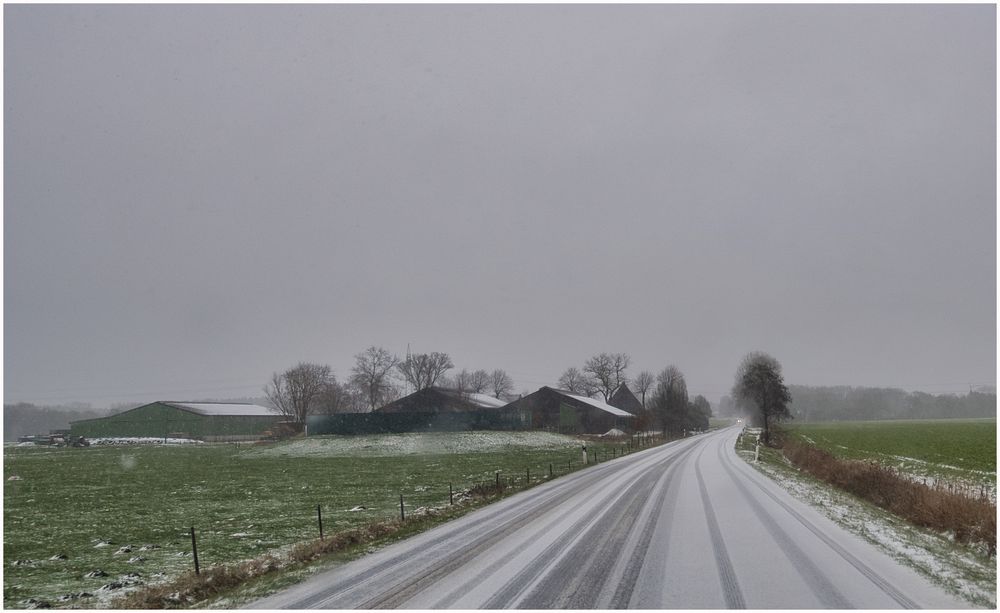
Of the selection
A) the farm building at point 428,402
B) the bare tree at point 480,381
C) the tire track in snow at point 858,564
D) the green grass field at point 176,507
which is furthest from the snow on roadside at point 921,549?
the bare tree at point 480,381

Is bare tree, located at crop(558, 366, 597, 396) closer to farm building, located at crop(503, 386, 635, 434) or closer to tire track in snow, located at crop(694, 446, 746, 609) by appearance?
farm building, located at crop(503, 386, 635, 434)

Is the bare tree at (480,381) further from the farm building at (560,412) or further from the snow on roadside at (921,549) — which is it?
the snow on roadside at (921,549)

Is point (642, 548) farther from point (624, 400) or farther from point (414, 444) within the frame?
point (624, 400)

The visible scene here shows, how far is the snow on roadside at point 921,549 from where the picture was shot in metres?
9.95

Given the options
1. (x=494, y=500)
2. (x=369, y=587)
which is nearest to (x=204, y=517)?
(x=494, y=500)

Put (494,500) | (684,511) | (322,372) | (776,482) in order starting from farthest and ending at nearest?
(322,372), (776,482), (494,500), (684,511)

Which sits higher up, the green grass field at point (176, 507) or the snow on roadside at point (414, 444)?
the green grass field at point (176, 507)

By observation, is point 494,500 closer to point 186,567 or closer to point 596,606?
point 186,567

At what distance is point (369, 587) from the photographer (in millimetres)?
10586

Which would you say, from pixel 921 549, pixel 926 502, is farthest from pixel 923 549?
pixel 926 502

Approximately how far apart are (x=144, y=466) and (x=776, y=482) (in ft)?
137

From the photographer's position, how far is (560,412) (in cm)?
9562

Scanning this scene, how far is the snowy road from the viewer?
9.38 meters

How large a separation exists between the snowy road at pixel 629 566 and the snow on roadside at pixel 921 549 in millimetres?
405
